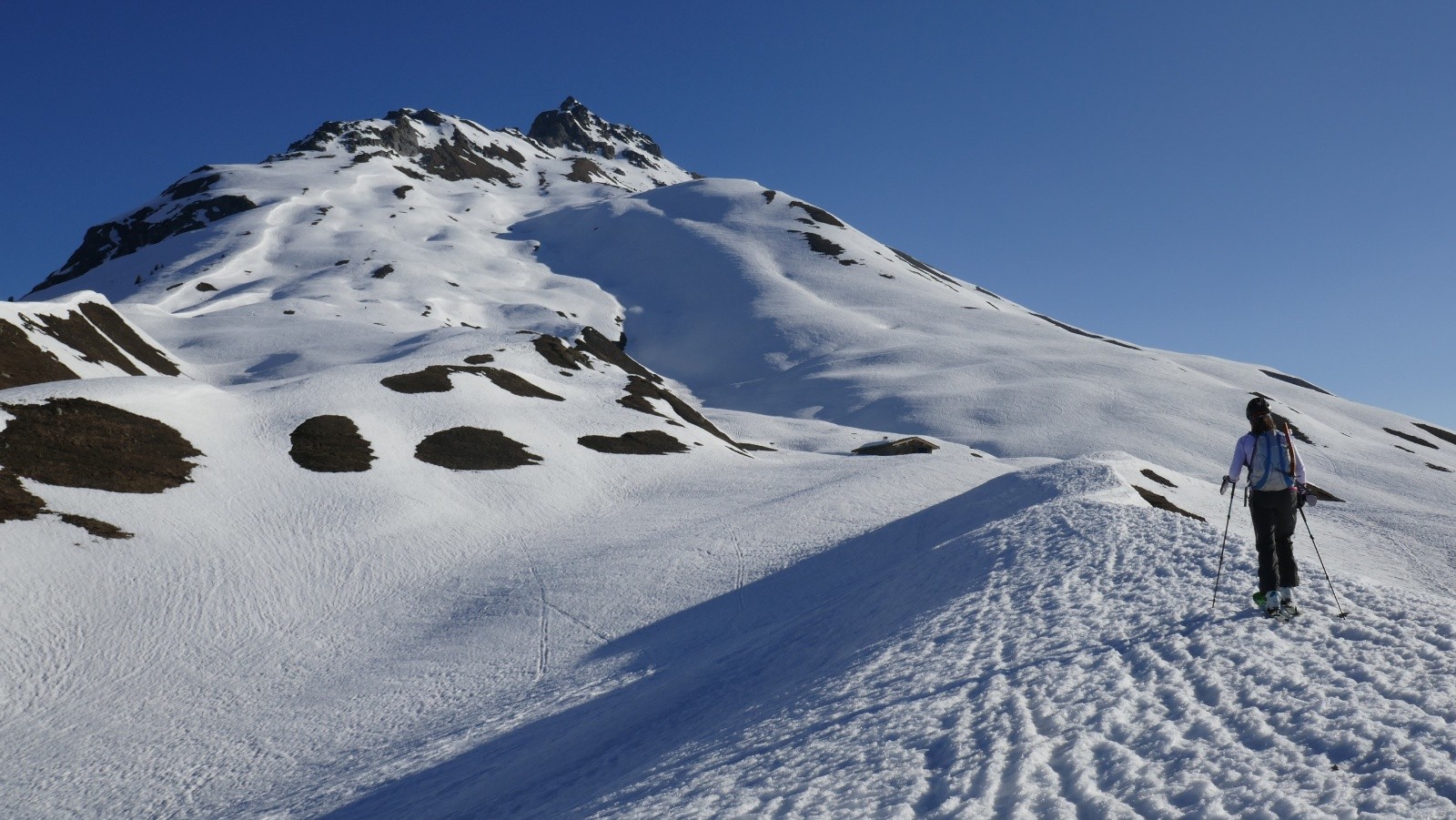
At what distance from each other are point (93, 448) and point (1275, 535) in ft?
121

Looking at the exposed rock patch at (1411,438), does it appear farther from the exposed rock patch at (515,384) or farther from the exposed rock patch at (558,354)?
the exposed rock patch at (515,384)

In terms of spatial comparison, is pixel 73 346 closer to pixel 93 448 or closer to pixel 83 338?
pixel 83 338

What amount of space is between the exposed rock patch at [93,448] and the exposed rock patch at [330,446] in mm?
4133

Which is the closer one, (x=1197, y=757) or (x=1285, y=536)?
(x=1197, y=757)

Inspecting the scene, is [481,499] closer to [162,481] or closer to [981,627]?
[162,481]

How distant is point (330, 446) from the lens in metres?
35.3

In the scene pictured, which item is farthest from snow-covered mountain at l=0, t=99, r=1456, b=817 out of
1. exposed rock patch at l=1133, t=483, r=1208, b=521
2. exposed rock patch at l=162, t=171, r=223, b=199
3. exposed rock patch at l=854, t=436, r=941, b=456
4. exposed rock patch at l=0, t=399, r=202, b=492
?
exposed rock patch at l=162, t=171, r=223, b=199

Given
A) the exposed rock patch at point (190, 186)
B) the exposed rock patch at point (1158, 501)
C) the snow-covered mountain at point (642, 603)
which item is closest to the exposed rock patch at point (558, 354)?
the snow-covered mountain at point (642, 603)

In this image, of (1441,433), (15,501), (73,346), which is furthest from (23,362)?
(1441,433)

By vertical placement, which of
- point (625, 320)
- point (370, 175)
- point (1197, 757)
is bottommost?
point (1197, 757)

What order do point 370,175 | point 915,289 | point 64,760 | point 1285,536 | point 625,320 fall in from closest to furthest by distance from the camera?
1. point 1285,536
2. point 64,760
3. point 625,320
4. point 915,289
5. point 370,175

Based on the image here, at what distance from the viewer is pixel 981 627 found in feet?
39.0

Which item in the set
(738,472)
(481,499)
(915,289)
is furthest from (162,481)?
(915,289)

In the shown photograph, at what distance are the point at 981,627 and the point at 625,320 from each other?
10255 centimetres
